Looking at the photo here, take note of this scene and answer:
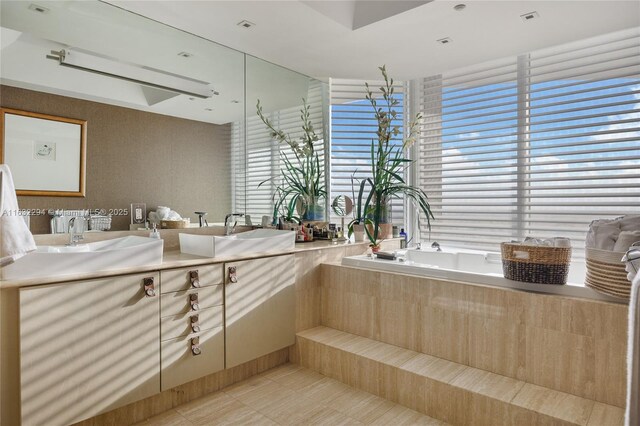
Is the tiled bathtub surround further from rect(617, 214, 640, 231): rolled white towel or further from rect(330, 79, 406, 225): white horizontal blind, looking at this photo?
rect(330, 79, 406, 225): white horizontal blind

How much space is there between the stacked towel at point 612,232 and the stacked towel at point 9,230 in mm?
2564

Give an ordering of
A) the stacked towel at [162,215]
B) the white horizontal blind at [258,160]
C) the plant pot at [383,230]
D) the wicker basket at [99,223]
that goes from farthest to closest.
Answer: the plant pot at [383,230] → the white horizontal blind at [258,160] → the stacked towel at [162,215] → the wicker basket at [99,223]

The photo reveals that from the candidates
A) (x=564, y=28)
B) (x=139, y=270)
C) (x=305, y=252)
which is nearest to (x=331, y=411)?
Answer: (x=305, y=252)

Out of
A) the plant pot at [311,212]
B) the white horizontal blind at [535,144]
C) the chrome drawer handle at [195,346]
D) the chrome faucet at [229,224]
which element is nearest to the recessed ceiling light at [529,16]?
the white horizontal blind at [535,144]

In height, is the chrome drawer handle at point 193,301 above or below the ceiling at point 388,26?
below

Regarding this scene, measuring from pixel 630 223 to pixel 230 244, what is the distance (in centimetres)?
209

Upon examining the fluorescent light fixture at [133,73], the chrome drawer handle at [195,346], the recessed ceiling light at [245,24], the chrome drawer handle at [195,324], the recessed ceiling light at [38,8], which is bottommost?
the chrome drawer handle at [195,346]

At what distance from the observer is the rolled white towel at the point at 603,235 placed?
185cm

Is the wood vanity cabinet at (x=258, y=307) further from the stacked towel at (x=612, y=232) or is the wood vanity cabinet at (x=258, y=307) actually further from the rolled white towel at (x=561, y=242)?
the stacked towel at (x=612, y=232)

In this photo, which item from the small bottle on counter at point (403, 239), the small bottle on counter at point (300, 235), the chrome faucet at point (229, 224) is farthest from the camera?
the small bottle on counter at point (403, 239)

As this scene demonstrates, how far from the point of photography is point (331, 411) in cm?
212

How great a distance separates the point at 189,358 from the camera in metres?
2.15

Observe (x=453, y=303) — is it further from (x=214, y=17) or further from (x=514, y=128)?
(x=214, y=17)

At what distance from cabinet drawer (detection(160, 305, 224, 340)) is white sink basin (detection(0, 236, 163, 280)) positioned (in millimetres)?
323
